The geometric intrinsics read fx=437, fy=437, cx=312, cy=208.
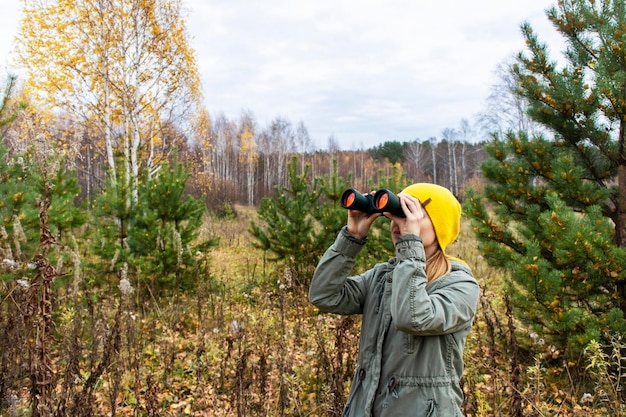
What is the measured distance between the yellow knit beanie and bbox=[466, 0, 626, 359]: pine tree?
2.25m

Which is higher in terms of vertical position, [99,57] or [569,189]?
[99,57]

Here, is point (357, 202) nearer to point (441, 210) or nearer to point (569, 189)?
point (441, 210)

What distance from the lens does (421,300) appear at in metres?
1.36

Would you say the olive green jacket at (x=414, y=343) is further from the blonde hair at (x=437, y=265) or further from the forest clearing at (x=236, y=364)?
the forest clearing at (x=236, y=364)

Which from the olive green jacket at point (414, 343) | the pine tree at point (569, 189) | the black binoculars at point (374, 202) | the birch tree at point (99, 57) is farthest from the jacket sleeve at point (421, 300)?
the birch tree at point (99, 57)

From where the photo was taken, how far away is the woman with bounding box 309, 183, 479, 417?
54.7 inches

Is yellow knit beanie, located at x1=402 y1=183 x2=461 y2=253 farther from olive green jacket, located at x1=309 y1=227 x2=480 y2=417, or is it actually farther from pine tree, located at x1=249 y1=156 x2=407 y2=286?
pine tree, located at x1=249 y1=156 x2=407 y2=286

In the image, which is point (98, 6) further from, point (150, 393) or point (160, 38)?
point (150, 393)

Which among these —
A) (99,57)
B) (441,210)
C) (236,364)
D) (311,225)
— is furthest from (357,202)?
(99,57)

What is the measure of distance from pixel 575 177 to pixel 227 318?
4103mm

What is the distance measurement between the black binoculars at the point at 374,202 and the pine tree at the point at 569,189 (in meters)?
2.37

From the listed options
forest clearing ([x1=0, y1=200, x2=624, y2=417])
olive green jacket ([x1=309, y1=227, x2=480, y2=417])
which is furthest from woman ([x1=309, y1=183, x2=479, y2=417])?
forest clearing ([x1=0, y1=200, x2=624, y2=417])

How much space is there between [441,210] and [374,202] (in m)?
0.24

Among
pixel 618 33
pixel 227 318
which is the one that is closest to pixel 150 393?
pixel 227 318
